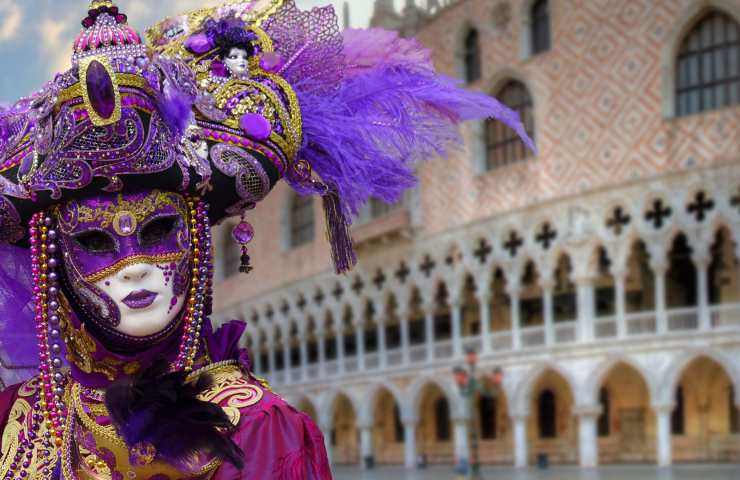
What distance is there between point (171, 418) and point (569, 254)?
16779 mm

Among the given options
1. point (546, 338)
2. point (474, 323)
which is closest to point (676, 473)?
point (546, 338)

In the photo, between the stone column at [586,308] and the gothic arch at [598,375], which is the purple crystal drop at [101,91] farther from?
the stone column at [586,308]

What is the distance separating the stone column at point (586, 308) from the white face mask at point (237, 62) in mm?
16270

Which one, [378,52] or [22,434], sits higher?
[378,52]

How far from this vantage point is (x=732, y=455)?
57.3ft

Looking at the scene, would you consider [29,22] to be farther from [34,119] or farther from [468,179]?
[468,179]

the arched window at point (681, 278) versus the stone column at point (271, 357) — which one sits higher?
the arched window at point (681, 278)

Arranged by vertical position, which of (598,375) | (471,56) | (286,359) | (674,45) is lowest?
(598,375)

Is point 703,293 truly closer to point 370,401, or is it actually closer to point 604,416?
point 604,416

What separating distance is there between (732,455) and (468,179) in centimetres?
643

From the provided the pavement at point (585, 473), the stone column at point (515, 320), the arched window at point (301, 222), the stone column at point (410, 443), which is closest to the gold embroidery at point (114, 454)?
the pavement at point (585, 473)

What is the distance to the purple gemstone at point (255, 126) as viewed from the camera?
1624 millimetres

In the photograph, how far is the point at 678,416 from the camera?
18.3 metres

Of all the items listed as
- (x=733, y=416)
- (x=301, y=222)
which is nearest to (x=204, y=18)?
(x=733, y=416)
